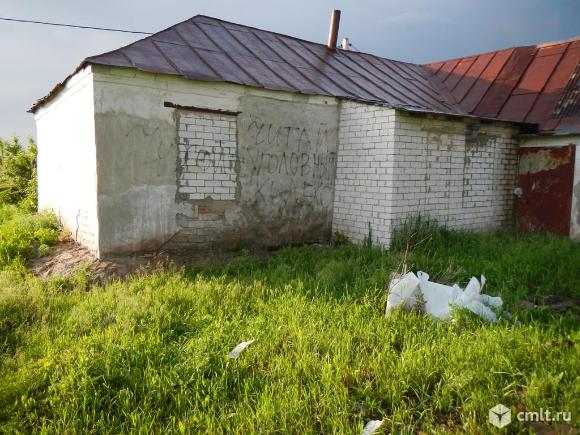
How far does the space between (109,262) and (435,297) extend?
3934mm

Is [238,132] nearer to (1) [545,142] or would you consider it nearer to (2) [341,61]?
(2) [341,61]

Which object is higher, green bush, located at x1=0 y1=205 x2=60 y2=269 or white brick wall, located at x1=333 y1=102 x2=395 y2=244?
white brick wall, located at x1=333 y1=102 x2=395 y2=244

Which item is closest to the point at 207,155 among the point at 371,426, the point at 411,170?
the point at 411,170

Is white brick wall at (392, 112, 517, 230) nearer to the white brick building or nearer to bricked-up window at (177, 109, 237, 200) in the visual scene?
the white brick building

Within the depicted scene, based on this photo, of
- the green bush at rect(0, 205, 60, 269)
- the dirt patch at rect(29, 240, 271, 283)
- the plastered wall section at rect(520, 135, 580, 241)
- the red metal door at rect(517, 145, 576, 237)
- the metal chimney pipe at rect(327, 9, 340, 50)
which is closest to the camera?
the dirt patch at rect(29, 240, 271, 283)

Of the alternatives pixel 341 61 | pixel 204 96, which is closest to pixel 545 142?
pixel 341 61

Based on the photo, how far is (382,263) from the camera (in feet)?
17.3

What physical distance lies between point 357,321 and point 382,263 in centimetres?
179
